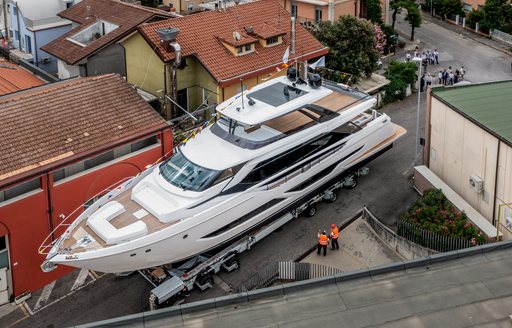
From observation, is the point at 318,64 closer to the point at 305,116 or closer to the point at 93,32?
the point at 305,116

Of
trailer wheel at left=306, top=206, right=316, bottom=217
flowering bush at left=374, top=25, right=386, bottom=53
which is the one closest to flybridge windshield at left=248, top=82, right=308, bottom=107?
trailer wheel at left=306, top=206, right=316, bottom=217

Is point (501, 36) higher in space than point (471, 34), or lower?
higher

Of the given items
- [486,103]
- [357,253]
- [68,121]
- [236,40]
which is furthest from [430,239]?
[236,40]

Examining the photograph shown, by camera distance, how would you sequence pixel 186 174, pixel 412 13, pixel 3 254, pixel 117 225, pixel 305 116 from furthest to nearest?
pixel 412 13, pixel 305 116, pixel 186 174, pixel 3 254, pixel 117 225

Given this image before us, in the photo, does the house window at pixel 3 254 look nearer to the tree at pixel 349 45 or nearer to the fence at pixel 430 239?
the fence at pixel 430 239

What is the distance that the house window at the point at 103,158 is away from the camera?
2152 centimetres

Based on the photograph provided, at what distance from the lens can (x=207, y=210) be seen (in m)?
20.3

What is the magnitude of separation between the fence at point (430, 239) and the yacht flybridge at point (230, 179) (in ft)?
12.2

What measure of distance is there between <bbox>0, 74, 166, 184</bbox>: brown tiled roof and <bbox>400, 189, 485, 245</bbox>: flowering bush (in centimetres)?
997

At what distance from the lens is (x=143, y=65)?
30.8m

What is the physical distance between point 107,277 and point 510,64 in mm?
33995

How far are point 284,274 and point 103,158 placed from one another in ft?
25.1

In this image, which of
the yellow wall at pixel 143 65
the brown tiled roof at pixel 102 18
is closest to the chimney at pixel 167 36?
the yellow wall at pixel 143 65

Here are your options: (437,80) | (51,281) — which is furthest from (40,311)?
(437,80)
